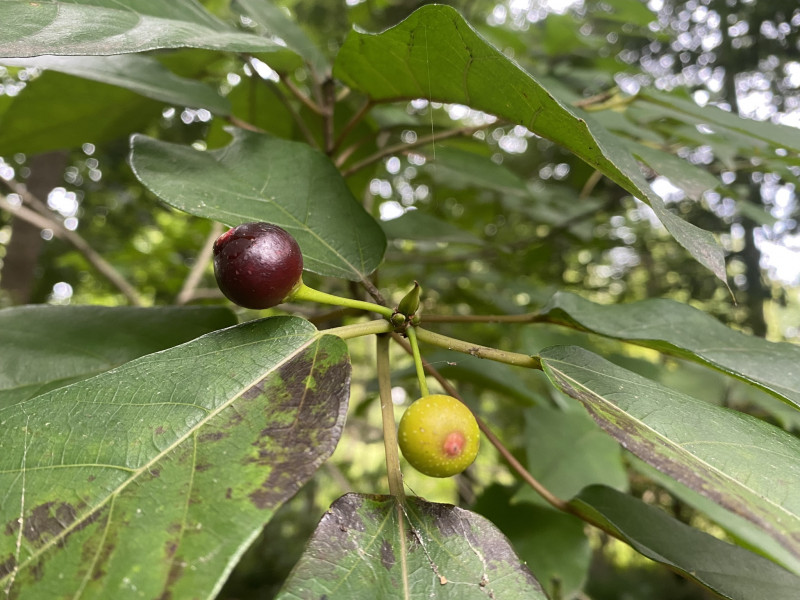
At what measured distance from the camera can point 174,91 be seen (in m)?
0.87

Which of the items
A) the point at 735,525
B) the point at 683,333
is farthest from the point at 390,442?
the point at 735,525

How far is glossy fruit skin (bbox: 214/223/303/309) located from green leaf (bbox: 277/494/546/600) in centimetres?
20

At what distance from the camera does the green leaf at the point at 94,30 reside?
49 cm

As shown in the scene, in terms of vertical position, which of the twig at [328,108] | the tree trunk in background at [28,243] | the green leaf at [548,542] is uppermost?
the twig at [328,108]

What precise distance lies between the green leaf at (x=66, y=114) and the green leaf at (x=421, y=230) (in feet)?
1.66

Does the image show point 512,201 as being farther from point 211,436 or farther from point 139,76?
point 211,436

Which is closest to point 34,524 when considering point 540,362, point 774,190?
point 540,362

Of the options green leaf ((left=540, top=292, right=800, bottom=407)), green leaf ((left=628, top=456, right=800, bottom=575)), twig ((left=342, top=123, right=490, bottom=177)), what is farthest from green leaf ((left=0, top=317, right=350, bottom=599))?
twig ((left=342, top=123, right=490, bottom=177))

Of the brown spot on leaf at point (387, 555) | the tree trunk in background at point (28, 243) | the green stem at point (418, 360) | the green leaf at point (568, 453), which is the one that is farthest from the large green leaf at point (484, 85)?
the tree trunk in background at point (28, 243)

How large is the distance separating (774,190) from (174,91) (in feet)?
11.2

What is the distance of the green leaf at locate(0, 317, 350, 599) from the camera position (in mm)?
376

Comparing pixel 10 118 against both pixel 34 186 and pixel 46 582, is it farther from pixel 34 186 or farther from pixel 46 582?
pixel 34 186

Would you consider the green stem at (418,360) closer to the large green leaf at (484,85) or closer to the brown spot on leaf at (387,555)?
the brown spot on leaf at (387,555)

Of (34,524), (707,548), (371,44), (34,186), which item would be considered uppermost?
(371,44)
